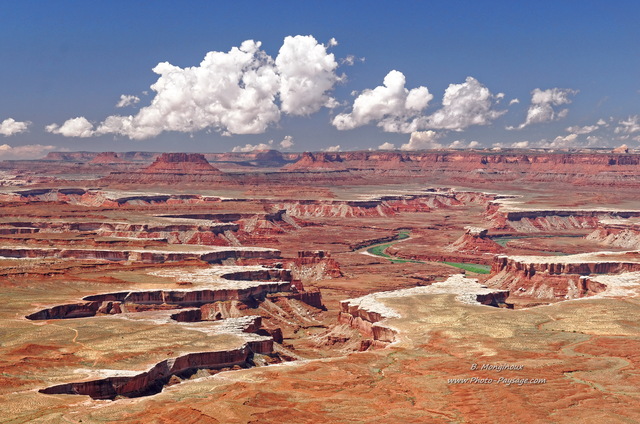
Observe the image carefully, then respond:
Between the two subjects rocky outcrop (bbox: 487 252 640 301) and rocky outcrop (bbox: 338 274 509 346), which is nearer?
rocky outcrop (bbox: 338 274 509 346)

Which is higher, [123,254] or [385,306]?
[385,306]

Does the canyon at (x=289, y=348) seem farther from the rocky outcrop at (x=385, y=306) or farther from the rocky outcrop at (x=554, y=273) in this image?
the rocky outcrop at (x=554, y=273)

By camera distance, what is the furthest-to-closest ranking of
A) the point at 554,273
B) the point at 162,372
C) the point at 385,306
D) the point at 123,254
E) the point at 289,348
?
the point at 123,254, the point at 554,273, the point at 385,306, the point at 289,348, the point at 162,372

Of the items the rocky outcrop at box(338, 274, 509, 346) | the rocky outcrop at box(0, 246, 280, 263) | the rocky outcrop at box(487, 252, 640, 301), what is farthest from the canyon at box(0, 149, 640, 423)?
the rocky outcrop at box(0, 246, 280, 263)

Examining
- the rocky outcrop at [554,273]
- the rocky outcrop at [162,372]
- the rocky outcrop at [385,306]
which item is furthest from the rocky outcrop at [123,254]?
the rocky outcrop at [162,372]

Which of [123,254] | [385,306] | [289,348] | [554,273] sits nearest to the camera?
[289,348]

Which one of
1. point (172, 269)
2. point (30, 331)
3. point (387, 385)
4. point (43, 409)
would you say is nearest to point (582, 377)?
point (387, 385)

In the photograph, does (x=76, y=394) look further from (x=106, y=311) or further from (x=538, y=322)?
(x=538, y=322)

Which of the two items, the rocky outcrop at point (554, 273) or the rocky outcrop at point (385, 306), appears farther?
the rocky outcrop at point (554, 273)

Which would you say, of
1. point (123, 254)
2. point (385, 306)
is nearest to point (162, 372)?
point (385, 306)

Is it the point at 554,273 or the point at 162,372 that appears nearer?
the point at 162,372

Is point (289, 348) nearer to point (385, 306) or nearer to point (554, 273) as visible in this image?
point (385, 306)

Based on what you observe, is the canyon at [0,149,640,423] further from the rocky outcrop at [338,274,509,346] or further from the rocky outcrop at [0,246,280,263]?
the rocky outcrop at [0,246,280,263]
